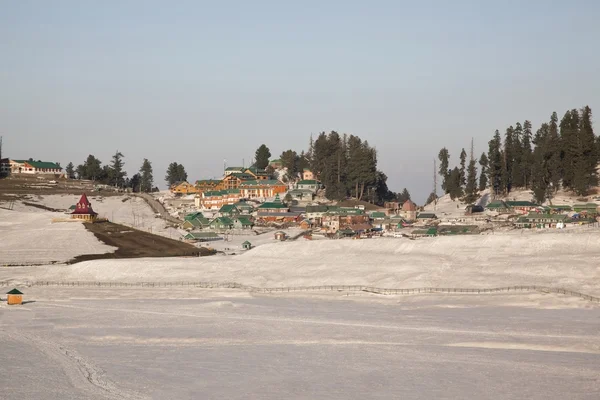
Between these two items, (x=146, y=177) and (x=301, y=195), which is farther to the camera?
(x=146, y=177)

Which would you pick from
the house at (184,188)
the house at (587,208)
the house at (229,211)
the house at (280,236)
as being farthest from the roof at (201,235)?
the house at (184,188)

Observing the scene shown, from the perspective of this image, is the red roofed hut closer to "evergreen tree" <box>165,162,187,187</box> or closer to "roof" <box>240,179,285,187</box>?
"roof" <box>240,179,285,187</box>

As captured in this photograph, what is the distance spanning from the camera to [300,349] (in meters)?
38.0

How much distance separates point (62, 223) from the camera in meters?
102

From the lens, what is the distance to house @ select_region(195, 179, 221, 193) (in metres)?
161

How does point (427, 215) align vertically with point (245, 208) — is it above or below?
below

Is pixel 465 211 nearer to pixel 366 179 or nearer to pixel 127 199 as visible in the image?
pixel 366 179

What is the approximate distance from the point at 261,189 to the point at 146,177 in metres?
49.9

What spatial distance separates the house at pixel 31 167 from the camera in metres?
186

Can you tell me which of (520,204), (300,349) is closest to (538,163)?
(520,204)

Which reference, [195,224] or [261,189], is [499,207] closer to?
[195,224]

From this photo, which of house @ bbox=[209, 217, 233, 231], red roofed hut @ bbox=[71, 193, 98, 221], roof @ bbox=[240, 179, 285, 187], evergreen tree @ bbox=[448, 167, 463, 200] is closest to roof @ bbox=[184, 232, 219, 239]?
house @ bbox=[209, 217, 233, 231]

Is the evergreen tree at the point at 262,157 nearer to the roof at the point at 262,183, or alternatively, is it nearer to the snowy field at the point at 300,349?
the roof at the point at 262,183

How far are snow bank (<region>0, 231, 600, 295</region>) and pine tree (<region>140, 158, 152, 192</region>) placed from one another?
11700 cm
